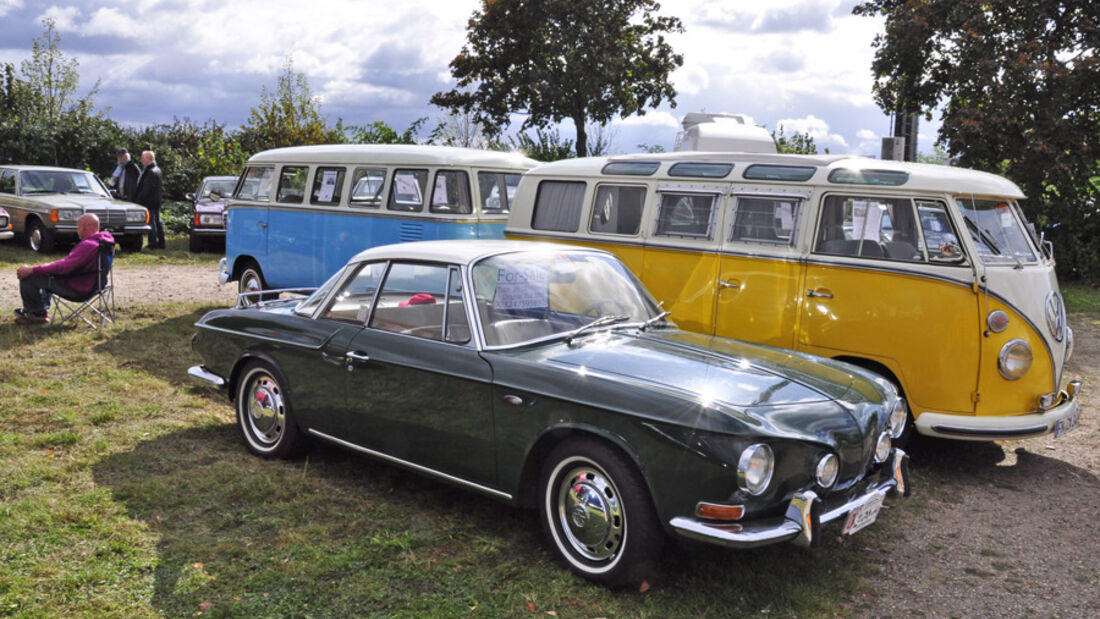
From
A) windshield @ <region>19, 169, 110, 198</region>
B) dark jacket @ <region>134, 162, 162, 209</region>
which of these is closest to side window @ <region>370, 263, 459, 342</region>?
dark jacket @ <region>134, 162, 162, 209</region>

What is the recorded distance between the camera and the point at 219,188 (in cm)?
2070

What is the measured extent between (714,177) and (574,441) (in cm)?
392

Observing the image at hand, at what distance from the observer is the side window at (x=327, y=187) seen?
11289mm

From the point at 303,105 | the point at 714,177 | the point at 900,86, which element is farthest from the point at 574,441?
the point at 303,105

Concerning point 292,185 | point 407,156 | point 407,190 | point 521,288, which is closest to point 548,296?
point 521,288

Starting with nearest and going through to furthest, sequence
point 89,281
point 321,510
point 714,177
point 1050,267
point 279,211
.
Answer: point 321,510
point 1050,267
point 714,177
point 89,281
point 279,211

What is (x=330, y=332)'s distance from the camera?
5809mm

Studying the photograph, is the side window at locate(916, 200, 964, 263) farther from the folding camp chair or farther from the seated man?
the folding camp chair

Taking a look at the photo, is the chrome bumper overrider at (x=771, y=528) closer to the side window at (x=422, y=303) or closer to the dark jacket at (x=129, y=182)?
the side window at (x=422, y=303)

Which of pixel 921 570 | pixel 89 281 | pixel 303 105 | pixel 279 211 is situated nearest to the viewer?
pixel 921 570

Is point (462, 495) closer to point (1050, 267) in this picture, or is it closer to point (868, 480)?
point (868, 480)

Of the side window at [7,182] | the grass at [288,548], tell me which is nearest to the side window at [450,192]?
the grass at [288,548]

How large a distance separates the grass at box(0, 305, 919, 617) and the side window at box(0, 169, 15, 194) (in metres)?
14.3

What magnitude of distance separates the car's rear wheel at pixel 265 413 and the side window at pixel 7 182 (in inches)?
614
